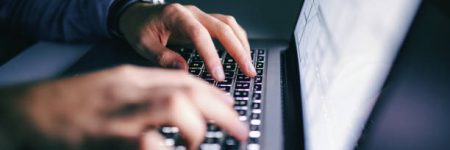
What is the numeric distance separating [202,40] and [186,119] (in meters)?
0.37

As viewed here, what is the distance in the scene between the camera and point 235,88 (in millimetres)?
716

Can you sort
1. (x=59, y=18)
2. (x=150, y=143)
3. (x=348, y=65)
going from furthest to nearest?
(x=59, y=18)
(x=348, y=65)
(x=150, y=143)

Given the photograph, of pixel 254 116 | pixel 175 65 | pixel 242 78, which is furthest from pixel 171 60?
pixel 254 116

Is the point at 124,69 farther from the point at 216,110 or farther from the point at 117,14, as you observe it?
the point at 117,14

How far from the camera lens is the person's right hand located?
0.38m

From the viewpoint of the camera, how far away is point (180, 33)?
86 centimetres

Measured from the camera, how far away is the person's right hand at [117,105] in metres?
0.38

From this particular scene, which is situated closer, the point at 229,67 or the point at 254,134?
the point at 254,134

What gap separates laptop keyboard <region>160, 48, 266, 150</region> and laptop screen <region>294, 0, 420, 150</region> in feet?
0.20

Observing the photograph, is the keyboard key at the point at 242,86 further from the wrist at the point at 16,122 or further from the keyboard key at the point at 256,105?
the wrist at the point at 16,122

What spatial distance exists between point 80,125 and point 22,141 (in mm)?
59

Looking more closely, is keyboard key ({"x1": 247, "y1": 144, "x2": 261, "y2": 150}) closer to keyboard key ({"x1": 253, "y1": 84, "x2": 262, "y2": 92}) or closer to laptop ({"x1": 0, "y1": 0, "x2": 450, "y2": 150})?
laptop ({"x1": 0, "y1": 0, "x2": 450, "y2": 150})

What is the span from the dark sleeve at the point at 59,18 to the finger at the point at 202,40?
0.75 ft

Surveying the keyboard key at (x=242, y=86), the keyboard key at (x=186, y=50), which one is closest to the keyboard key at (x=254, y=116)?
the keyboard key at (x=242, y=86)
